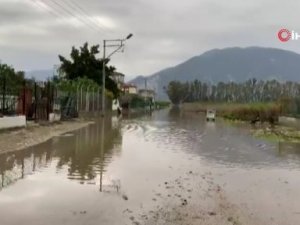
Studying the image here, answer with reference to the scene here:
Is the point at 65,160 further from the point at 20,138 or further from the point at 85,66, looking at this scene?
the point at 85,66

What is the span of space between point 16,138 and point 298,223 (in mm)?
15679

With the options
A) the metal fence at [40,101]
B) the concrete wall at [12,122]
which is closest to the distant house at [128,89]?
the metal fence at [40,101]

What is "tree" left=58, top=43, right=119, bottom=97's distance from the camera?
2608 inches

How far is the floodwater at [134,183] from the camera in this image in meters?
8.88

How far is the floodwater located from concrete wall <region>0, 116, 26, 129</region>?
5.22 m

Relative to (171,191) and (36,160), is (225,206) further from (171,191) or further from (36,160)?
(36,160)

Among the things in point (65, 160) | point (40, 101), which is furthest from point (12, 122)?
point (65, 160)

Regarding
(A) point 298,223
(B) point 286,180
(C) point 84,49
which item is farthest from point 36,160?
(C) point 84,49

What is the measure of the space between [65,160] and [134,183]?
15.1 ft

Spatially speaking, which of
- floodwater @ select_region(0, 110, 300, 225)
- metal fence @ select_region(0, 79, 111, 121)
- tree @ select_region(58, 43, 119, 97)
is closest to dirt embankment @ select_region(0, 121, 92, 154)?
floodwater @ select_region(0, 110, 300, 225)

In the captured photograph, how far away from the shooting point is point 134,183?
12.1m

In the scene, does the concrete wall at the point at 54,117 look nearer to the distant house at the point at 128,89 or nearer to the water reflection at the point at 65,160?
the water reflection at the point at 65,160

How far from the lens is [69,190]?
10875 millimetres

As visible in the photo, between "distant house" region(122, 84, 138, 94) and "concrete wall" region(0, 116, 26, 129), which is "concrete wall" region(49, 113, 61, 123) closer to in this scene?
"concrete wall" region(0, 116, 26, 129)
